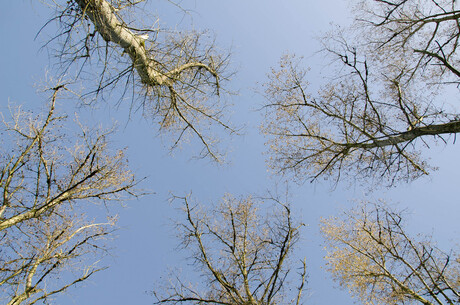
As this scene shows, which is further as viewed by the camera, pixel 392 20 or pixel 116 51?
pixel 392 20

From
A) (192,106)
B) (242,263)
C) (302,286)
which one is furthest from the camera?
(242,263)

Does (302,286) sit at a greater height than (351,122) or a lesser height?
lesser

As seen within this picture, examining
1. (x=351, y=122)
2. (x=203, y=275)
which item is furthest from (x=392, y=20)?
(x=203, y=275)

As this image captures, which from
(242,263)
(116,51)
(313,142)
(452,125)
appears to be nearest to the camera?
(116,51)

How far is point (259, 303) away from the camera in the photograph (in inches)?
212

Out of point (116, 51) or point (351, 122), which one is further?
point (351, 122)

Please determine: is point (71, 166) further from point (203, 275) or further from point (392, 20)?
point (392, 20)

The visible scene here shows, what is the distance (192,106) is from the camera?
20.8ft

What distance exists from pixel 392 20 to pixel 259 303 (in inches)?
274

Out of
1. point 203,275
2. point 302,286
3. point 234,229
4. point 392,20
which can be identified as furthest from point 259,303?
point 392,20

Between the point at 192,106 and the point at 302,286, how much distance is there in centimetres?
432

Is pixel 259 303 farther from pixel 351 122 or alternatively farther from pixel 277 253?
pixel 351 122

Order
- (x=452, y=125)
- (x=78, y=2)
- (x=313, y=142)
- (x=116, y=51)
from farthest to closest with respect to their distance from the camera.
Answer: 1. (x=313, y=142)
2. (x=452, y=125)
3. (x=116, y=51)
4. (x=78, y=2)

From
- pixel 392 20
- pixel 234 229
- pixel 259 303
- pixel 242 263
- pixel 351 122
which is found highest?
pixel 392 20
